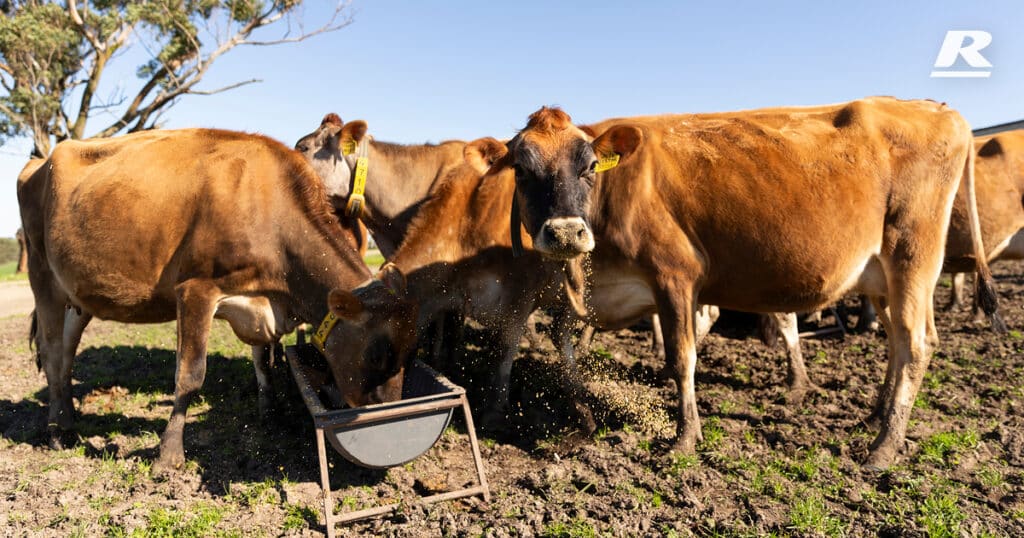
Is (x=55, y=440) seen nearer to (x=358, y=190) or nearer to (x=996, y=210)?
(x=358, y=190)

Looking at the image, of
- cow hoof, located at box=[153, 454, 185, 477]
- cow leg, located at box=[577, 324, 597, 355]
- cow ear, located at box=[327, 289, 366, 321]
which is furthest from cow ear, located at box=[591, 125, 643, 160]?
cow hoof, located at box=[153, 454, 185, 477]

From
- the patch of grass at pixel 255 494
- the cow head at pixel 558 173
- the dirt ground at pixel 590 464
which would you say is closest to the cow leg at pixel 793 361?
the dirt ground at pixel 590 464

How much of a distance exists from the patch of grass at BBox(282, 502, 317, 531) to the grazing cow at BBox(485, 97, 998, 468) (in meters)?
2.42

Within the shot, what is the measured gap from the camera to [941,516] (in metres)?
3.81

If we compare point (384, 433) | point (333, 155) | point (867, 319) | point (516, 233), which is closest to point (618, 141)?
point (516, 233)

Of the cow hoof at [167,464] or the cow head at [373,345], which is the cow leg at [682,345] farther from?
the cow hoof at [167,464]

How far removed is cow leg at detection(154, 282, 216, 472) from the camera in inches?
191

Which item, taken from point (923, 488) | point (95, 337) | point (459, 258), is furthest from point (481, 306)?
point (95, 337)

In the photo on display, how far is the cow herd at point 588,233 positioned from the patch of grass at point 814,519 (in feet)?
3.06

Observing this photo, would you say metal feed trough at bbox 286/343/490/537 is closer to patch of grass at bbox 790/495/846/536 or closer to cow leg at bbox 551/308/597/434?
cow leg at bbox 551/308/597/434

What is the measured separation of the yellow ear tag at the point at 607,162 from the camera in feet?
16.7

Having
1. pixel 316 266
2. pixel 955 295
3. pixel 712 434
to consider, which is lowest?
pixel 955 295

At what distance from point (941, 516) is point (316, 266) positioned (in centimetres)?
425

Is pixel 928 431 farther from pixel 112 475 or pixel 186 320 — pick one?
pixel 112 475
